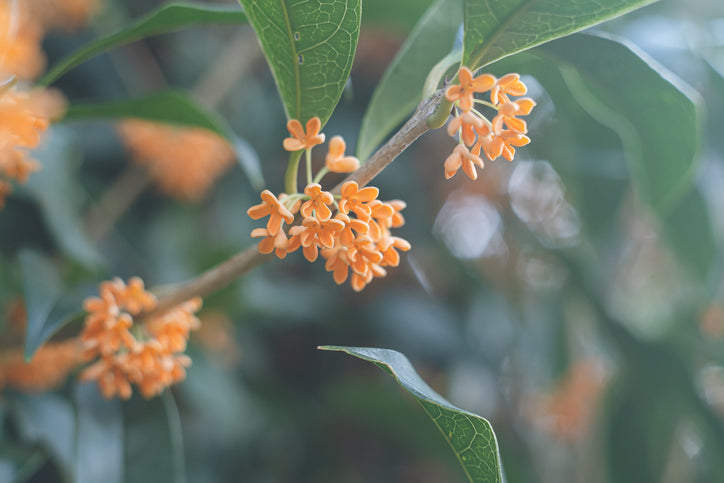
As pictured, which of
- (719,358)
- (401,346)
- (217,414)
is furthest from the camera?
(401,346)

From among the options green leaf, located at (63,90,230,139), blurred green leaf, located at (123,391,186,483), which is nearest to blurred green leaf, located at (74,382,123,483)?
blurred green leaf, located at (123,391,186,483)

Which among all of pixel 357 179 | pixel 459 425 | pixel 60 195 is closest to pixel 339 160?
pixel 357 179

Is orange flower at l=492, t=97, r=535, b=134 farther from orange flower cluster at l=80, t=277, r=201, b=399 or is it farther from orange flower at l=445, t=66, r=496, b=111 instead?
orange flower cluster at l=80, t=277, r=201, b=399

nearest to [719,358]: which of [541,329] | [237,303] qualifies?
[541,329]

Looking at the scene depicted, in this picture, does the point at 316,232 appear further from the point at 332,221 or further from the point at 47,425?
the point at 47,425

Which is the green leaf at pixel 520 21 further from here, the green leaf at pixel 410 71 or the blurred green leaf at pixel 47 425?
the blurred green leaf at pixel 47 425

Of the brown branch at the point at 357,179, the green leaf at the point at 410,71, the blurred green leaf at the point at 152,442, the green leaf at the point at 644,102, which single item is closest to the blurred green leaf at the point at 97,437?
the blurred green leaf at the point at 152,442

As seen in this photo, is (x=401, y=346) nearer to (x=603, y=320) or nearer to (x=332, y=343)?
(x=332, y=343)
